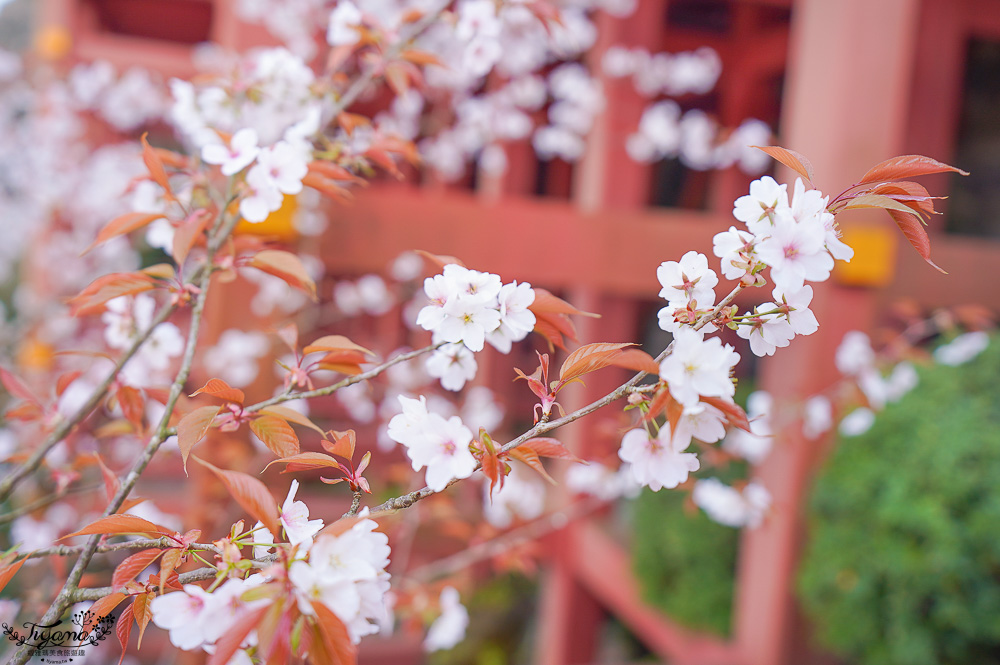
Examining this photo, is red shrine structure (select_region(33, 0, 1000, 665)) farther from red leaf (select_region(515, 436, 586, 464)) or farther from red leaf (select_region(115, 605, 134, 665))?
red leaf (select_region(115, 605, 134, 665))

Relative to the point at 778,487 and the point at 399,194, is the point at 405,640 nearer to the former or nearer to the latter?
the point at 778,487

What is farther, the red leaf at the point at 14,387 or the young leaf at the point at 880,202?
the red leaf at the point at 14,387

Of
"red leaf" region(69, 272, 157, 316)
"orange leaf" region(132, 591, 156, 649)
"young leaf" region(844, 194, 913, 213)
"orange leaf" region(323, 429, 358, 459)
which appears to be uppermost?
"young leaf" region(844, 194, 913, 213)

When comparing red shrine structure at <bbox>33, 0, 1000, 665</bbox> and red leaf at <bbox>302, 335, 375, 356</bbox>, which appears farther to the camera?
red shrine structure at <bbox>33, 0, 1000, 665</bbox>

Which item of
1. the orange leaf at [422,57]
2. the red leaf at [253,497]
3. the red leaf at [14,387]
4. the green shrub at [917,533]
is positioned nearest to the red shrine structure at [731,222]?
the green shrub at [917,533]

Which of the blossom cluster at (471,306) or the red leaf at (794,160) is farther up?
the red leaf at (794,160)

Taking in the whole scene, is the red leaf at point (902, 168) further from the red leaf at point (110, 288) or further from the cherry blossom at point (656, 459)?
the red leaf at point (110, 288)

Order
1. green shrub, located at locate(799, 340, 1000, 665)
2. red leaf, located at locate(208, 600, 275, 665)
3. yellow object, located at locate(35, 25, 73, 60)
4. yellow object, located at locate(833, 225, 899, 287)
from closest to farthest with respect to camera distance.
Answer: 1. red leaf, located at locate(208, 600, 275, 665)
2. green shrub, located at locate(799, 340, 1000, 665)
3. yellow object, located at locate(833, 225, 899, 287)
4. yellow object, located at locate(35, 25, 73, 60)

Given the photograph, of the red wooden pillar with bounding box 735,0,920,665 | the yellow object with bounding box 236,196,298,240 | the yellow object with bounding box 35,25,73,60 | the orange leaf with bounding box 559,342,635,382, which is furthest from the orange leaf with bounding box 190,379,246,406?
the yellow object with bounding box 35,25,73,60
